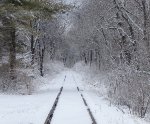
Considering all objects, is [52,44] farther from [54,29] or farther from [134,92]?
[134,92]

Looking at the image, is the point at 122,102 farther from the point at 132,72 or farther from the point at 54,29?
the point at 54,29

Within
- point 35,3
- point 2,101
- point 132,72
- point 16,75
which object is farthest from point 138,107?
point 35,3

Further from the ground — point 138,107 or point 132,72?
point 132,72

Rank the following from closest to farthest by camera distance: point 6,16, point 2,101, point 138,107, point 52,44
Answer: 1. point 138,107
2. point 2,101
3. point 6,16
4. point 52,44

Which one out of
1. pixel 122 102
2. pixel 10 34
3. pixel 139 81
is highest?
pixel 10 34

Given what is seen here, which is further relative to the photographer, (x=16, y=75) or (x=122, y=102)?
(x=16, y=75)

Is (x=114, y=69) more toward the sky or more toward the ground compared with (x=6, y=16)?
more toward the ground

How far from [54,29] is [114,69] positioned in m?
45.5

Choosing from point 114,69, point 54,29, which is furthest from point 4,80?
point 54,29

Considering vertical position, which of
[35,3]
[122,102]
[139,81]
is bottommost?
[122,102]

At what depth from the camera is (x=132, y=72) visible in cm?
1917

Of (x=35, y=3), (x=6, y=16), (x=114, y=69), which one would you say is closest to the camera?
(x=114, y=69)

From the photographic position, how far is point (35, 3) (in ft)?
95.6

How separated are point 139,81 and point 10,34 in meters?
14.8
